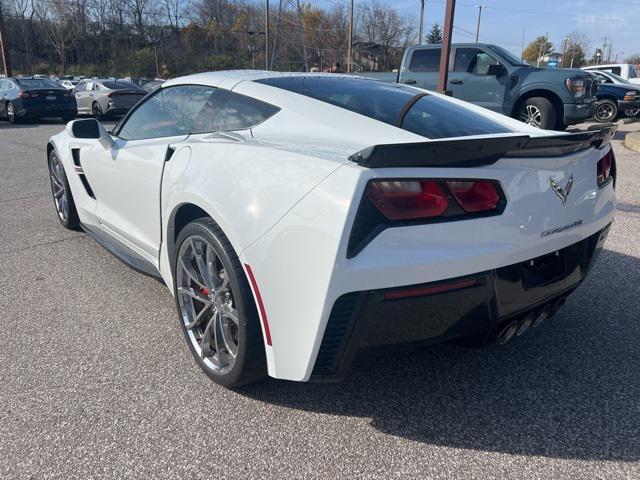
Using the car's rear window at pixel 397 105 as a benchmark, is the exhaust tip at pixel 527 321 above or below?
below

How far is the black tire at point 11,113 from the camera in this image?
15797 mm

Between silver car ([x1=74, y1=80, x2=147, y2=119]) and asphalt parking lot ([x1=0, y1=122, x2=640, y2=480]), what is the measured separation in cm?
1527

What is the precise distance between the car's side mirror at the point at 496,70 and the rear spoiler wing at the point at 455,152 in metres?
9.57

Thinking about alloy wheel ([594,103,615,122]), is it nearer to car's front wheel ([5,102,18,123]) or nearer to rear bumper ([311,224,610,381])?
rear bumper ([311,224,610,381])

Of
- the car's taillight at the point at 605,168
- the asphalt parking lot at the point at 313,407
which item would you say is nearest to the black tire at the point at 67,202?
the asphalt parking lot at the point at 313,407

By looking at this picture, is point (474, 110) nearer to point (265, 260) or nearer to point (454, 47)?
point (265, 260)

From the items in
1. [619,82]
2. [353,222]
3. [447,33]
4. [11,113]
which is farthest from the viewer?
[619,82]

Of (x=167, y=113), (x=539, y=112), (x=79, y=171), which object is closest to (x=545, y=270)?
(x=167, y=113)

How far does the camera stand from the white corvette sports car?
5.69 feet

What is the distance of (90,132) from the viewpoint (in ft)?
11.4

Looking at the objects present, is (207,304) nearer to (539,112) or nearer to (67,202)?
(67,202)

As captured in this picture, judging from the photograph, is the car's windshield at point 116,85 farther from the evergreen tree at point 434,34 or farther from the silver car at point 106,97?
the evergreen tree at point 434,34

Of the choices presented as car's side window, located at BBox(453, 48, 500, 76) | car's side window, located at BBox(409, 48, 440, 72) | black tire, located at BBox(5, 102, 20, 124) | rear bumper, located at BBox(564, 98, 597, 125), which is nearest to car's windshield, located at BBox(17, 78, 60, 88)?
black tire, located at BBox(5, 102, 20, 124)

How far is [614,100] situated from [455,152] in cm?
1591
